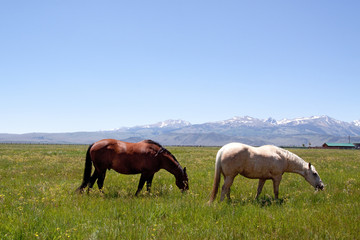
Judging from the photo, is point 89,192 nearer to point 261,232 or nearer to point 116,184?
point 116,184

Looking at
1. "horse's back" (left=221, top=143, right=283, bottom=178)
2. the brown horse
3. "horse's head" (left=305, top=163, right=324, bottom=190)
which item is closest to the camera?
"horse's back" (left=221, top=143, right=283, bottom=178)

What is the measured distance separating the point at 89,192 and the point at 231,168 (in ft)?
16.8

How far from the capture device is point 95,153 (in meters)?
10.7

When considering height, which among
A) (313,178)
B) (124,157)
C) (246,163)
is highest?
(124,157)

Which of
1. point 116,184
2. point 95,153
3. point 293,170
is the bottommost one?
point 116,184

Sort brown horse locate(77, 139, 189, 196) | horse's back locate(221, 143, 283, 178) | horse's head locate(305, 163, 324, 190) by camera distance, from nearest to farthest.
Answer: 1. horse's back locate(221, 143, 283, 178)
2. brown horse locate(77, 139, 189, 196)
3. horse's head locate(305, 163, 324, 190)

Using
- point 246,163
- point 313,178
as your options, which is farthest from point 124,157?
point 313,178

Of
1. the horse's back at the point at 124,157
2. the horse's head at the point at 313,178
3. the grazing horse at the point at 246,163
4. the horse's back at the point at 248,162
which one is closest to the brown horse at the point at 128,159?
the horse's back at the point at 124,157

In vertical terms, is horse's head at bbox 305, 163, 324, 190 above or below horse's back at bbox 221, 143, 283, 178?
below

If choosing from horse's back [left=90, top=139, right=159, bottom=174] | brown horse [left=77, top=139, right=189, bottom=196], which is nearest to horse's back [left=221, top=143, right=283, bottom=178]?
brown horse [left=77, top=139, right=189, bottom=196]

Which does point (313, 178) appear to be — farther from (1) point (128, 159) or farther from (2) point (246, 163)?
(1) point (128, 159)

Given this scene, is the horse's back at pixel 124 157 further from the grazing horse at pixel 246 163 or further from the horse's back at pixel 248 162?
the horse's back at pixel 248 162

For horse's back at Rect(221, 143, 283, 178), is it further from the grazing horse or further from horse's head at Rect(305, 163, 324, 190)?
horse's head at Rect(305, 163, 324, 190)

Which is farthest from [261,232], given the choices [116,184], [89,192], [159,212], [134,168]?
[116,184]
